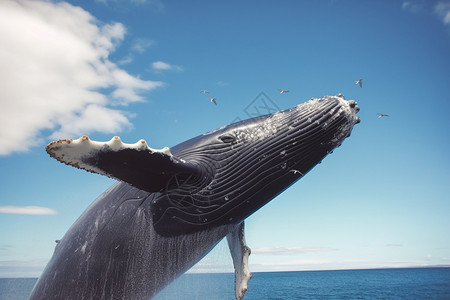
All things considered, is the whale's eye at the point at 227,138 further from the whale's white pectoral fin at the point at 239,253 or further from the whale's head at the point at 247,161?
the whale's white pectoral fin at the point at 239,253

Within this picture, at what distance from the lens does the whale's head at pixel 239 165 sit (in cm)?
470

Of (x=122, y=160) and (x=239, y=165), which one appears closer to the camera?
(x=122, y=160)

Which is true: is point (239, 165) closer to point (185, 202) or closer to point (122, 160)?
point (185, 202)

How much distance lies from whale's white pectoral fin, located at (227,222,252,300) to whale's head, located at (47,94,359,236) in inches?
32.9

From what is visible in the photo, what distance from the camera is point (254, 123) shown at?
550 centimetres

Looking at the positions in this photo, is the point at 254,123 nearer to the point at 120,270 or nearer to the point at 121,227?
the point at 121,227

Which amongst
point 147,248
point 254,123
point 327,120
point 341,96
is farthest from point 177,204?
point 341,96

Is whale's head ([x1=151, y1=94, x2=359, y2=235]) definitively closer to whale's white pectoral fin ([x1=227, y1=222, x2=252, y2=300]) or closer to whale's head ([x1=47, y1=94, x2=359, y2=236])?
whale's head ([x1=47, y1=94, x2=359, y2=236])

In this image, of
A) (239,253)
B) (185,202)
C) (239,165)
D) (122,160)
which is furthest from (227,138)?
(239,253)

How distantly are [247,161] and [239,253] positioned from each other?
184 centimetres

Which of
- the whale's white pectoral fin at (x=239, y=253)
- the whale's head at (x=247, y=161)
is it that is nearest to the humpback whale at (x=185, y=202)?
the whale's head at (x=247, y=161)

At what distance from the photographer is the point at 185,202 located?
15.6 ft

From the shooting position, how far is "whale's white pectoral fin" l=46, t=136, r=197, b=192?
3.61m

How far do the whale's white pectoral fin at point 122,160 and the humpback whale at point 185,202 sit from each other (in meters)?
0.02
